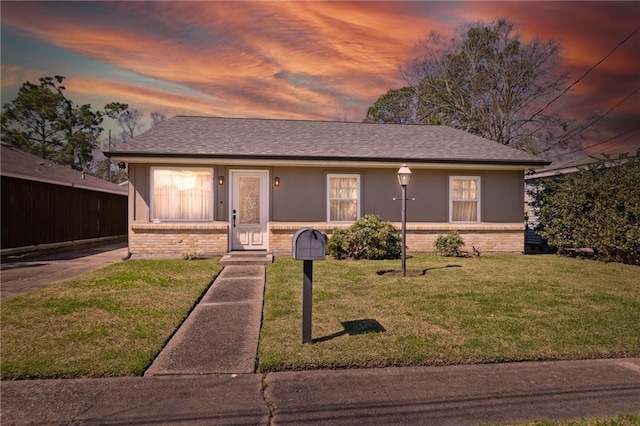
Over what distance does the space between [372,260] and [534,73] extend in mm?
25275

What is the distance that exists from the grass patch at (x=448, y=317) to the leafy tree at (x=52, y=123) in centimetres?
3779

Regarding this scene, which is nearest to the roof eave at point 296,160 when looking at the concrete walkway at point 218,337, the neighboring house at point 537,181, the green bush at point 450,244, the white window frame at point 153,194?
the white window frame at point 153,194

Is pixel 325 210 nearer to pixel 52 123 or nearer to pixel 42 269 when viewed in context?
pixel 42 269

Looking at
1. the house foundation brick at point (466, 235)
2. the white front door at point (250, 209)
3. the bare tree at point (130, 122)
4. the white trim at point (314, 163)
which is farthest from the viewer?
the bare tree at point (130, 122)

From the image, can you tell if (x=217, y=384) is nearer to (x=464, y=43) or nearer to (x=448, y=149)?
(x=448, y=149)

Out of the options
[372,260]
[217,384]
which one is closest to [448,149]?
[372,260]

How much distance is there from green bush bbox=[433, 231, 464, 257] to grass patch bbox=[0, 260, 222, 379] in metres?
7.68

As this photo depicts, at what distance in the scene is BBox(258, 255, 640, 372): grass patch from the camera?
13.4 ft

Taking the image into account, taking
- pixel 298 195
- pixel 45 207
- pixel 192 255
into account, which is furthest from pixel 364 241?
pixel 45 207

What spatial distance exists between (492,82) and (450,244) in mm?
22013

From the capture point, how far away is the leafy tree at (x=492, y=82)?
90.2 ft

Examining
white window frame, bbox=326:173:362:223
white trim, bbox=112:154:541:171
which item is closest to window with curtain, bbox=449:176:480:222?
white trim, bbox=112:154:541:171

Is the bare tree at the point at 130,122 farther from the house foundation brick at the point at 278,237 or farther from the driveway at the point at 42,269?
the house foundation brick at the point at 278,237

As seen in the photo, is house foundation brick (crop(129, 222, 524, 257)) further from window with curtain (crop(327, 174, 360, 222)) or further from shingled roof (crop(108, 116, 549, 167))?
shingled roof (crop(108, 116, 549, 167))
